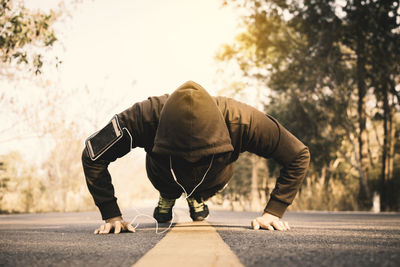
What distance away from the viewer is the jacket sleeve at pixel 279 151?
330cm

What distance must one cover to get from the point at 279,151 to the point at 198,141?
2.74 feet

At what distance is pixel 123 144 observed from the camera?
3236mm

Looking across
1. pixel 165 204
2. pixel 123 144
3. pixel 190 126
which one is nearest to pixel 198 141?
pixel 190 126

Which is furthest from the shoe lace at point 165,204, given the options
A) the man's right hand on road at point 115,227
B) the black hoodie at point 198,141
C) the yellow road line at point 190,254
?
the yellow road line at point 190,254

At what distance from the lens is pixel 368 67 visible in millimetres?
11398

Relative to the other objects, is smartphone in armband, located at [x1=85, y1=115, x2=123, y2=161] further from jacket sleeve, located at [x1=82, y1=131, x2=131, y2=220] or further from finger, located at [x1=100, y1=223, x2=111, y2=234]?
finger, located at [x1=100, y1=223, x2=111, y2=234]

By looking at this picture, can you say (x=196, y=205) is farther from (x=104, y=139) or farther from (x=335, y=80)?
(x=335, y=80)

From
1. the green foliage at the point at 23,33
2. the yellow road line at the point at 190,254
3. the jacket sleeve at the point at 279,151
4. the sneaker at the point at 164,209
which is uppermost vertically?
the green foliage at the point at 23,33

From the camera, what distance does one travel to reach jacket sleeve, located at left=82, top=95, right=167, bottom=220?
3.20 metres

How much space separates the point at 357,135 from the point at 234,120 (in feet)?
31.0

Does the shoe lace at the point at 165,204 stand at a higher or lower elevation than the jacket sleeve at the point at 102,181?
lower

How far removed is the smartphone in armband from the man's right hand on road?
566mm

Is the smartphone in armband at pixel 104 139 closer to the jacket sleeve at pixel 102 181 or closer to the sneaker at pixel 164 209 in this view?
the jacket sleeve at pixel 102 181

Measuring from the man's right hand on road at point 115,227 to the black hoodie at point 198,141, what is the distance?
0.21 ft
